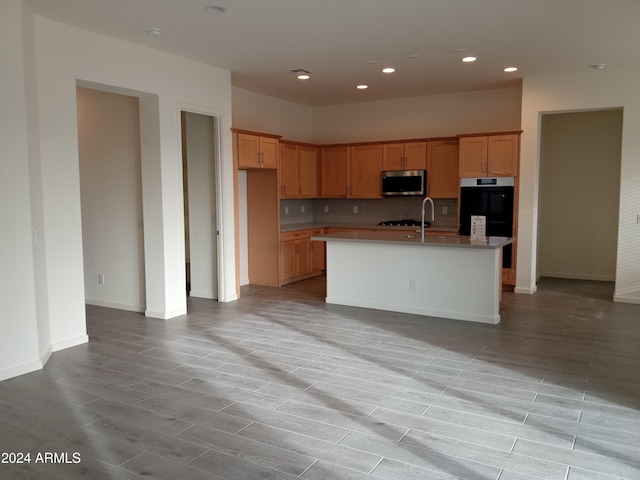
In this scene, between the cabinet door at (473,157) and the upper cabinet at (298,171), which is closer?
the cabinet door at (473,157)

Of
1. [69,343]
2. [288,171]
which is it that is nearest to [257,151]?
[288,171]

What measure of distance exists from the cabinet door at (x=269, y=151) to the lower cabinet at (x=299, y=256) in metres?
1.13

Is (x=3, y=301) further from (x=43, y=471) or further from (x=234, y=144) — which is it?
(x=234, y=144)

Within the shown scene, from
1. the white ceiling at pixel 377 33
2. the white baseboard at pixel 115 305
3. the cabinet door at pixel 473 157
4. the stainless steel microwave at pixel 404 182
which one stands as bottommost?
the white baseboard at pixel 115 305

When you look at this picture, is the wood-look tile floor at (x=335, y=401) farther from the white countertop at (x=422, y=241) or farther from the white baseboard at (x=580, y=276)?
the white baseboard at (x=580, y=276)

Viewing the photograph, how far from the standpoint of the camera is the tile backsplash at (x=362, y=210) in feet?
28.2

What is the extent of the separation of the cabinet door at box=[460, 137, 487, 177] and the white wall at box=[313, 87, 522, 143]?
0.72m

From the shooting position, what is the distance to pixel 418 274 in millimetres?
6031

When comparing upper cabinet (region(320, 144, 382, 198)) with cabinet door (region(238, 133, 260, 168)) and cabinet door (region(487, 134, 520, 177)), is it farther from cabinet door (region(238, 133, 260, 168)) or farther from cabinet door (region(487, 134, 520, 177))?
cabinet door (region(238, 133, 260, 168))

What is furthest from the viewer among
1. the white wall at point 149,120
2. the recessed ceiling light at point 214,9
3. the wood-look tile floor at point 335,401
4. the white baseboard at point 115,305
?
the white baseboard at point 115,305

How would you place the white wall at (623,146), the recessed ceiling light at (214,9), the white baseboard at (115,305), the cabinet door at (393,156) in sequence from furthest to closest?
the cabinet door at (393,156), the white wall at (623,146), the white baseboard at (115,305), the recessed ceiling light at (214,9)

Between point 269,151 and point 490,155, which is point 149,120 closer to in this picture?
point 269,151

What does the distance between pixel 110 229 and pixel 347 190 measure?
422 centimetres

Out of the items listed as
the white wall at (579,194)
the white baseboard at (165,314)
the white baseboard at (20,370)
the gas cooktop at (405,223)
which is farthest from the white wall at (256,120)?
the white wall at (579,194)
